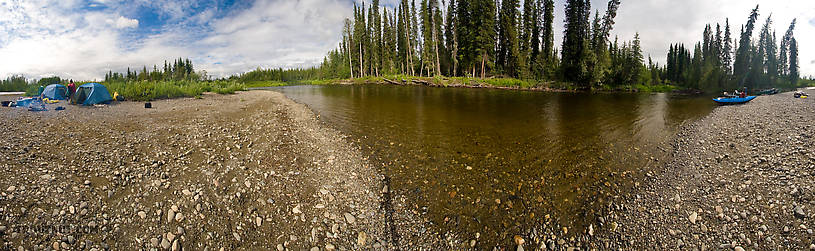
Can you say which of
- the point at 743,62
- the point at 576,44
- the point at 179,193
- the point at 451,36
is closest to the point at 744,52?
the point at 743,62

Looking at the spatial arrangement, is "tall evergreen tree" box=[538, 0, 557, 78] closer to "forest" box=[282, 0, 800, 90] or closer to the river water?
"forest" box=[282, 0, 800, 90]

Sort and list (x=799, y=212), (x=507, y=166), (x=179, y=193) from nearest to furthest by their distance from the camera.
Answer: (x=799, y=212) < (x=179, y=193) < (x=507, y=166)

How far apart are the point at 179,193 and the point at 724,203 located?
11.0m

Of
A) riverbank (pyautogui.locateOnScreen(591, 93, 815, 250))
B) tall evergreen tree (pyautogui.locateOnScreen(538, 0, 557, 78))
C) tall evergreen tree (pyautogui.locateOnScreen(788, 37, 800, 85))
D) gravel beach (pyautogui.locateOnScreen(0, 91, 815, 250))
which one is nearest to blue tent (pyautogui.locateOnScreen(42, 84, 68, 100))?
gravel beach (pyautogui.locateOnScreen(0, 91, 815, 250))

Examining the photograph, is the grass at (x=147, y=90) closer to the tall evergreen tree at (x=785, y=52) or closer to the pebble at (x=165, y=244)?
the pebble at (x=165, y=244)

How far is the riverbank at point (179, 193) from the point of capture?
4.55 meters

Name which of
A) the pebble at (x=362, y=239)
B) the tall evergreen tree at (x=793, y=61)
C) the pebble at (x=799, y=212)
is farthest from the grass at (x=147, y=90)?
the tall evergreen tree at (x=793, y=61)

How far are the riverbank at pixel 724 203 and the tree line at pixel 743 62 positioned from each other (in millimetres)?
56906

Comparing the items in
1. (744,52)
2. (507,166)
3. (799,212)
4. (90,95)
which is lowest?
(799,212)

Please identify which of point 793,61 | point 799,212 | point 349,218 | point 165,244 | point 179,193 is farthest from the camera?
point 793,61

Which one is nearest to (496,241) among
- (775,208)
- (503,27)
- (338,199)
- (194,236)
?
(338,199)

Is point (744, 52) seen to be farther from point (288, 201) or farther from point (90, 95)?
point (90, 95)

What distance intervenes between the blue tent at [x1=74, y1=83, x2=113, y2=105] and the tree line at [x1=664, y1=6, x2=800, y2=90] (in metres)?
77.0

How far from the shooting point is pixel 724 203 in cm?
588
